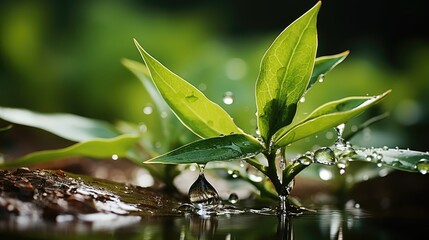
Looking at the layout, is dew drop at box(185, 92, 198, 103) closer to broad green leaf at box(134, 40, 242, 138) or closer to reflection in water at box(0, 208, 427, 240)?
broad green leaf at box(134, 40, 242, 138)

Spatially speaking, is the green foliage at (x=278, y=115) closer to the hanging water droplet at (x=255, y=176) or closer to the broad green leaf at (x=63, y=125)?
the hanging water droplet at (x=255, y=176)

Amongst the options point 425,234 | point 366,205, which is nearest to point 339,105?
point 425,234

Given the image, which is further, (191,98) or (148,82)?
(148,82)

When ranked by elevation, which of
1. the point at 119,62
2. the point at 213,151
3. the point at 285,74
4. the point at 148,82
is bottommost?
the point at 213,151

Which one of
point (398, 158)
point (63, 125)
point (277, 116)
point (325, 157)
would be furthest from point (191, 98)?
point (63, 125)

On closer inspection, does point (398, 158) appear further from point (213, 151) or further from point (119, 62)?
point (119, 62)

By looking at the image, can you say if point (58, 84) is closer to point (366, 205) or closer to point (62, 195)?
point (366, 205)

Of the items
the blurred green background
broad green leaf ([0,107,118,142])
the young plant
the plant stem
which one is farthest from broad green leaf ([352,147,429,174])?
the blurred green background
